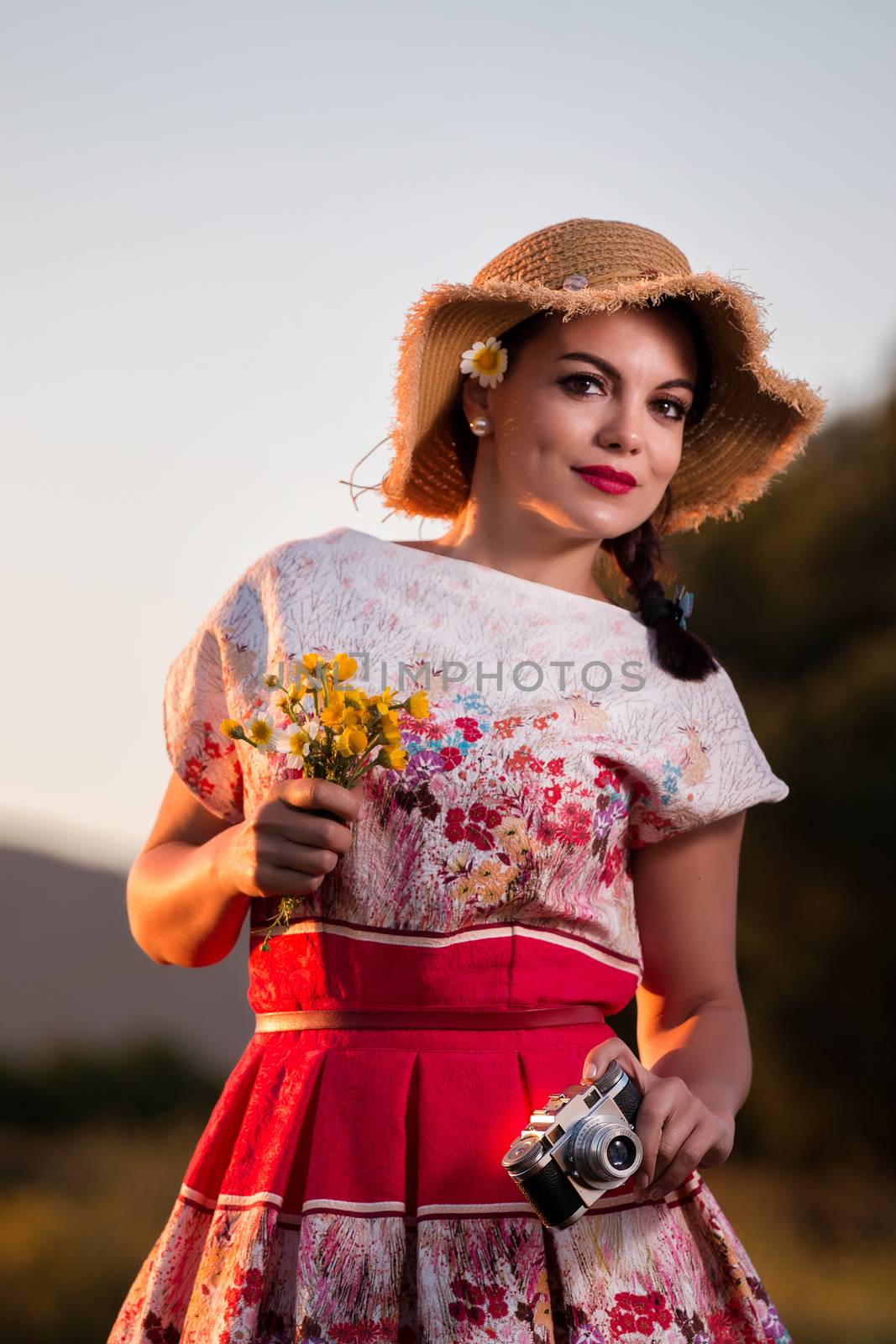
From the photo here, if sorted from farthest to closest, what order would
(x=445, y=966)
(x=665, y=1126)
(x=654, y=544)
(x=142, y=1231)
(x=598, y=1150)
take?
(x=142, y=1231) → (x=654, y=544) → (x=445, y=966) → (x=665, y=1126) → (x=598, y=1150)

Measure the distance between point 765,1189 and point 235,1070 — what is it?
396cm

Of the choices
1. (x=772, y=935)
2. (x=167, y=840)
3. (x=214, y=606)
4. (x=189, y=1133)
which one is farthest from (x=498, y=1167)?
(x=189, y=1133)

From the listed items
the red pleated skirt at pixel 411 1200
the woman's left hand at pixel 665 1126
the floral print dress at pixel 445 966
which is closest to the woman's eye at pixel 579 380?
the floral print dress at pixel 445 966

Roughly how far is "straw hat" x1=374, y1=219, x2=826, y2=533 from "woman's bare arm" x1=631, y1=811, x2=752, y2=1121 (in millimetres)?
487

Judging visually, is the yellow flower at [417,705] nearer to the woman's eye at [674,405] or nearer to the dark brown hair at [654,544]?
the dark brown hair at [654,544]

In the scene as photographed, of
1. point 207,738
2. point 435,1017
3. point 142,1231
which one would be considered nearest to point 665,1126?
point 435,1017

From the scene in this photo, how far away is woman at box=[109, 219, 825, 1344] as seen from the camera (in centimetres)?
133

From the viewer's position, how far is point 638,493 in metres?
1.66

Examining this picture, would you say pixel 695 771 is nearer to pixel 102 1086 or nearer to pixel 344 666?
pixel 344 666

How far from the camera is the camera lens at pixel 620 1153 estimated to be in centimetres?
122

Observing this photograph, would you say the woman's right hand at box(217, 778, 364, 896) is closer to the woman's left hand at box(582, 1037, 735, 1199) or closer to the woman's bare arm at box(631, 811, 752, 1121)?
the woman's left hand at box(582, 1037, 735, 1199)

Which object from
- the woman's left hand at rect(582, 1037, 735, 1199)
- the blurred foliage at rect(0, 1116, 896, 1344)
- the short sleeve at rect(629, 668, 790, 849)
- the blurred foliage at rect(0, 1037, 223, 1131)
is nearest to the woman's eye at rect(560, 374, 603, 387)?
the short sleeve at rect(629, 668, 790, 849)

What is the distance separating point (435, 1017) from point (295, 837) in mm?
243

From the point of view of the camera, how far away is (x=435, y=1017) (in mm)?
1421
